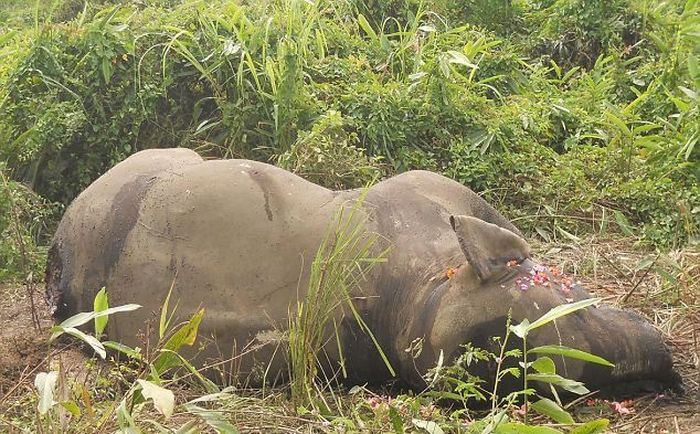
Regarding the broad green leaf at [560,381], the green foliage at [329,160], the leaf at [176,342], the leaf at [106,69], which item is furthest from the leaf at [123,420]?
the leaf at [106,69]

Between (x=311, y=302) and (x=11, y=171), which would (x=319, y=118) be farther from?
(x=311, y=302)

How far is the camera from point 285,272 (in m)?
3.70

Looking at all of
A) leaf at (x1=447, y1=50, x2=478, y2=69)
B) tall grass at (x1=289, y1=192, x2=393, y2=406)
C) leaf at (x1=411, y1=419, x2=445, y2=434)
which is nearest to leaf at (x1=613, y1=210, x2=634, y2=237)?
leaf at (x1=447, y1=50, x2=478, y2=69)

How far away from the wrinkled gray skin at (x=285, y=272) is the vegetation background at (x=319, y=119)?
46.8 inches

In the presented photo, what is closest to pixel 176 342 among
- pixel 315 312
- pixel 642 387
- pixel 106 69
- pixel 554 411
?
pixel 315 312

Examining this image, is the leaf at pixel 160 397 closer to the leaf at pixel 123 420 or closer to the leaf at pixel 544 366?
the leaf at pixel 123 420

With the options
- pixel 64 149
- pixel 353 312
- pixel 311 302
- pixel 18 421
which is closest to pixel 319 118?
pixel 64 149

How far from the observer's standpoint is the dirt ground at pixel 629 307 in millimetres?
3383

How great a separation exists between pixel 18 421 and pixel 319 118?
2.91 metres

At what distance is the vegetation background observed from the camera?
211 inches

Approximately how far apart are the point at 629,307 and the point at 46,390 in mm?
2416

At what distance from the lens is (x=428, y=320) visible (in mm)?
3574

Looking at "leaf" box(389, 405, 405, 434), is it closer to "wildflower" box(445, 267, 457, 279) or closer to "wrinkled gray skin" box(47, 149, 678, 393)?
"wrinkled gray skin" box(47, 149, 678, 393)

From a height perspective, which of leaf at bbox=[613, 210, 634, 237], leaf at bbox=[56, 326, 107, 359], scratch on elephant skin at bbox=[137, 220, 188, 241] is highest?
leaf at bbox=[56, 326, 107, 359]
